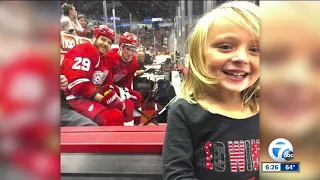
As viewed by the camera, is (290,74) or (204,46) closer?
(290,74)

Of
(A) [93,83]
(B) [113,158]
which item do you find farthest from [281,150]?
(A) [93,83]

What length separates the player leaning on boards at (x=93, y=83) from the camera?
181cm

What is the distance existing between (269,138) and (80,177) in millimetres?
843

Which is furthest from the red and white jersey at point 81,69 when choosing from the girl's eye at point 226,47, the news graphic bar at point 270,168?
the news graphic bar at point 270,168

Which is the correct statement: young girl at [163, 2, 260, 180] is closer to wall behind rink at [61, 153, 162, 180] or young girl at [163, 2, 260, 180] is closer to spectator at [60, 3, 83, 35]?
wall behind rink at [61, 153, 162, 180]

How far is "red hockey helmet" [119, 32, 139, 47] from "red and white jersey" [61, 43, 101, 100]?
0.38m

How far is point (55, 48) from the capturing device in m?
0.38

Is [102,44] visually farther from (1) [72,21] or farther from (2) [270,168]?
(2) [270,168]

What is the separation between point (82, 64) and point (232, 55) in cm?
123

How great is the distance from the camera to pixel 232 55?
71 cm

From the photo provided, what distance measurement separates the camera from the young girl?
0.72 m

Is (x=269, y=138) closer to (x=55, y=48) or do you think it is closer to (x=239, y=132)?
(x=55, y=48)

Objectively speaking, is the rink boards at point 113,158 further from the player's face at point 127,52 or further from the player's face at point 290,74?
the player's face at point 127,52

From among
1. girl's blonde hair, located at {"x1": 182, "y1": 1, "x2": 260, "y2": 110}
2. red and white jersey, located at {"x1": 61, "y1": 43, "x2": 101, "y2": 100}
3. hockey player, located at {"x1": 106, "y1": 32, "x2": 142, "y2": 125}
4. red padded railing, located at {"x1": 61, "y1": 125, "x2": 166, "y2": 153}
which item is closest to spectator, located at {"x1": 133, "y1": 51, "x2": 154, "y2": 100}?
hockey player, located at {"x1": 106, "y1": 32, "x2": 142, "y2": 125}
